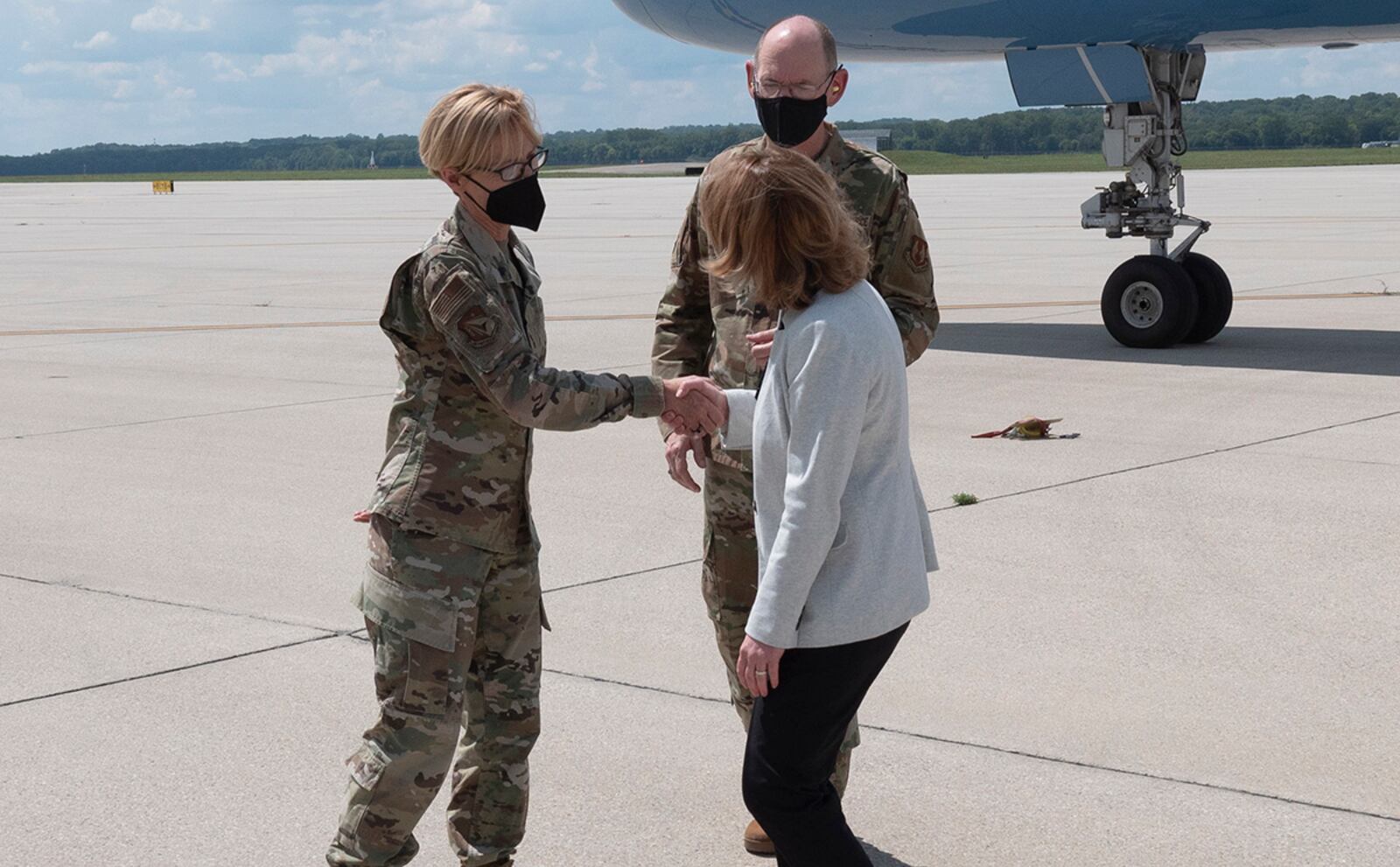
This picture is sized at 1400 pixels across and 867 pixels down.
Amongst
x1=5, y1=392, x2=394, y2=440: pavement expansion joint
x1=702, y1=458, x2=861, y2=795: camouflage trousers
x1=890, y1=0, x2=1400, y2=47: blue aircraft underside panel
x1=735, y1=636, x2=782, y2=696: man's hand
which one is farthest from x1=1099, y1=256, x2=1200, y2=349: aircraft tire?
x1=735, y1=636, x2=782, y2=696: man's hand

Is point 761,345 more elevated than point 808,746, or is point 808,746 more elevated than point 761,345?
point 761,345

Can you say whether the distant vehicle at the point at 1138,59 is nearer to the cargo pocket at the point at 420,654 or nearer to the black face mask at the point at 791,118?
the black face mask at the point at 791,118

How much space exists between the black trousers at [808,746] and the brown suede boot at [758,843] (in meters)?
0.89

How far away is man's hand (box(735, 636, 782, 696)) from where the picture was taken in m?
3.12

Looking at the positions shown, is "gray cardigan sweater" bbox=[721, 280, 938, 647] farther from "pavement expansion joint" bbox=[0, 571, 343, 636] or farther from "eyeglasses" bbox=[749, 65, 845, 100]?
"pavement expansion joint" bbox=[0, 571, 343, 636]

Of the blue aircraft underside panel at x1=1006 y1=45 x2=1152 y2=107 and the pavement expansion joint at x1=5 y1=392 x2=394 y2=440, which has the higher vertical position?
the blue aircraft underside panel at x1=1006 y1=45 x2=1152 y2=107

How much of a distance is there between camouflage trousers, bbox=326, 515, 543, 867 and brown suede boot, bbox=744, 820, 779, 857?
0.68m

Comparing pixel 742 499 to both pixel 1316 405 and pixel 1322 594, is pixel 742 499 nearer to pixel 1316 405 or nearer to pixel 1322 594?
pixel 1322 594

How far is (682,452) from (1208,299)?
35.2 feet

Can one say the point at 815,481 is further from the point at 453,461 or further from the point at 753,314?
the point at 753,314

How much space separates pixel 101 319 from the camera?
17531 mm

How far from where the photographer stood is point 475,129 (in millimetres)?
3535

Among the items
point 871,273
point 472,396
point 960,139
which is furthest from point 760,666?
point 960,139

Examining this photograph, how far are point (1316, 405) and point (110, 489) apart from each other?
7.11 metres
